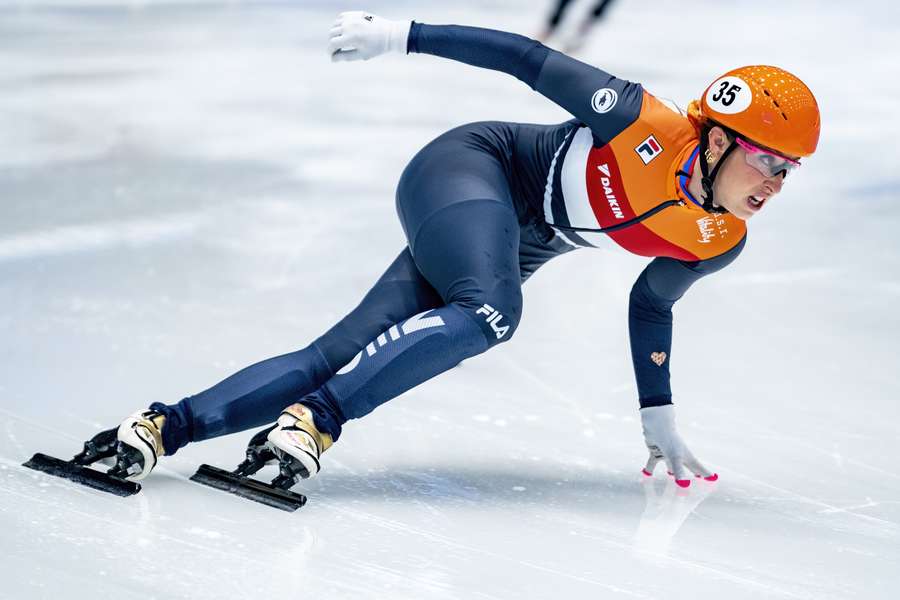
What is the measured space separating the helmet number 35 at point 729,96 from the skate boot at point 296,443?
1202 mm

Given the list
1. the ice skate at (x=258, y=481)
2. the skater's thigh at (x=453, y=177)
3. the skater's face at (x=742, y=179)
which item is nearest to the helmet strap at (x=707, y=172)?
the skater's face at (x=742, y=179)

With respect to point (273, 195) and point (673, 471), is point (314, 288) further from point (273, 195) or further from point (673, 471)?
point (673, 471)

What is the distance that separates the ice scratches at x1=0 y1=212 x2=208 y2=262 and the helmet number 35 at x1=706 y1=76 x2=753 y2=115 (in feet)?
8.87

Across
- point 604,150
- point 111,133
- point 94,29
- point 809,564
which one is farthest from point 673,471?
point 94,29

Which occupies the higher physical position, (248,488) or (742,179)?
(742,179)

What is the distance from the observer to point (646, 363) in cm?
323

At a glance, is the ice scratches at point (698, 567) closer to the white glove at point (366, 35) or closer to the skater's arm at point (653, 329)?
the skater's arm at point (653, 329)

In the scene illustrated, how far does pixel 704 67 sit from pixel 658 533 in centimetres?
536

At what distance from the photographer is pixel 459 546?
2.54m

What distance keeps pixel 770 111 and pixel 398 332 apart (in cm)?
100

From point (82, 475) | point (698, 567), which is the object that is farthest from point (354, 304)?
point (698, 567)

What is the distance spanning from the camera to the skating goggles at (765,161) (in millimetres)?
2799

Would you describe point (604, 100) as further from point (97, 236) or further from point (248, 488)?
point (97, 236)

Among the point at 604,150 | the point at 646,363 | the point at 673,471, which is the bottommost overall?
the point at 673,471
